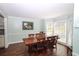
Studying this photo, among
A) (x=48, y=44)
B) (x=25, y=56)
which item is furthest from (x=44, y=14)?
(x=25, y=56)

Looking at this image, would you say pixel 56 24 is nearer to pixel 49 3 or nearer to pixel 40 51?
pixel 49 3

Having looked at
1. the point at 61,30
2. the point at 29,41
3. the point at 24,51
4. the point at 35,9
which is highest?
the point at 35,9

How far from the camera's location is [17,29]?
1.82m

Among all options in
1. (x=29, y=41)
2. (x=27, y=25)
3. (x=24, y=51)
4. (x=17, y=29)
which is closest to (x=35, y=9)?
(x=27, y=25)

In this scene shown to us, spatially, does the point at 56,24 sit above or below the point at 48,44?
above

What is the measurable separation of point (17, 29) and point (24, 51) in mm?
437

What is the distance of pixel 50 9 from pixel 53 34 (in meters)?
0.48

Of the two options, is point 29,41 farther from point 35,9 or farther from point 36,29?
point 35,9

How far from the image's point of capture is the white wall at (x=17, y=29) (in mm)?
1786

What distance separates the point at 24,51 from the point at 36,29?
474 millimetres

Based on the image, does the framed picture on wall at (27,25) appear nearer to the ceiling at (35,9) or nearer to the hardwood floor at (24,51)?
the ceiling at (35,9)

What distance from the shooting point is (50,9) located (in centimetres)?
179

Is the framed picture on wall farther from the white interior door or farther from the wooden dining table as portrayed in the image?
the white interior door

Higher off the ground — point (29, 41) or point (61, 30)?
point (61, 30)
